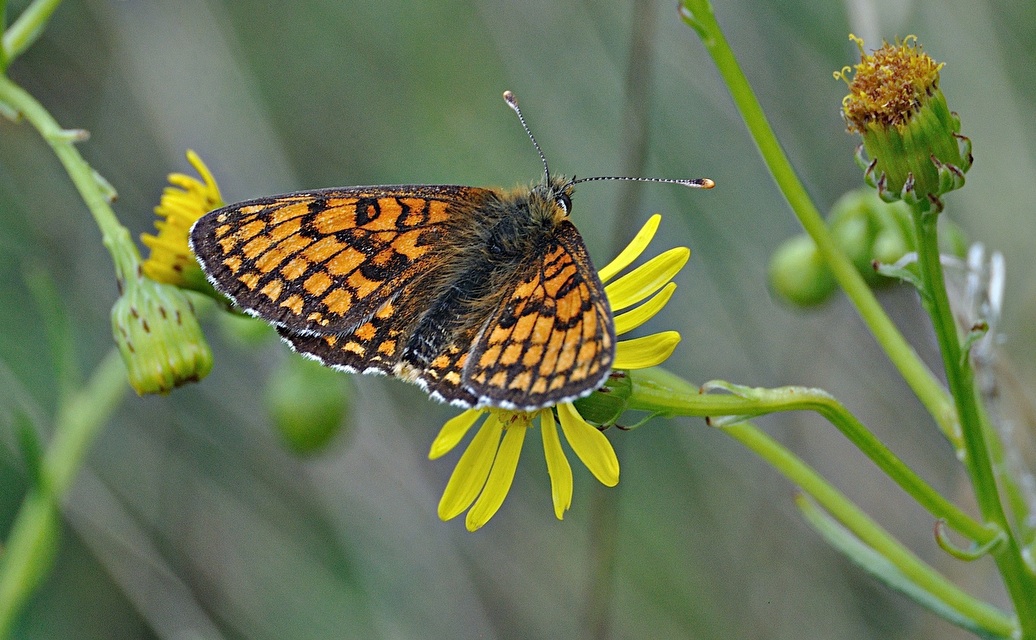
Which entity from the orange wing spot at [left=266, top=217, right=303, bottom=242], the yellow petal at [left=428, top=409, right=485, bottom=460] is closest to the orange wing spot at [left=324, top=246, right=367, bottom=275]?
the orange wing spot at [left=266, top=217, right=303, bottom=242]

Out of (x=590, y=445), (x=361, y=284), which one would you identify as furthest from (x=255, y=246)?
(x=590, y=445)

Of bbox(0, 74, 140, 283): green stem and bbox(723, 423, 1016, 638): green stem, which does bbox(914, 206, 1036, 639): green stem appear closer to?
bbox(723, 423, 1016, 638): green stem

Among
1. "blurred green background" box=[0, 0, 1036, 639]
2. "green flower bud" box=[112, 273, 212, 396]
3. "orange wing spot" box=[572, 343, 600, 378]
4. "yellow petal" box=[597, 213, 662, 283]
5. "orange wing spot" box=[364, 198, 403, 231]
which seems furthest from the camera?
"blurred green background" box=[0, 0, 1036, 639]

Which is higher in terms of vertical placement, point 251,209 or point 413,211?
point 251,209

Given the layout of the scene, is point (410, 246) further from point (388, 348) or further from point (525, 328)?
point (525, 328)

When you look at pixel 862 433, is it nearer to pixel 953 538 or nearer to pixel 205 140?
pixel 953 538

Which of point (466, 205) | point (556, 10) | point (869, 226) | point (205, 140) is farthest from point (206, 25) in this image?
point (869, 226)
